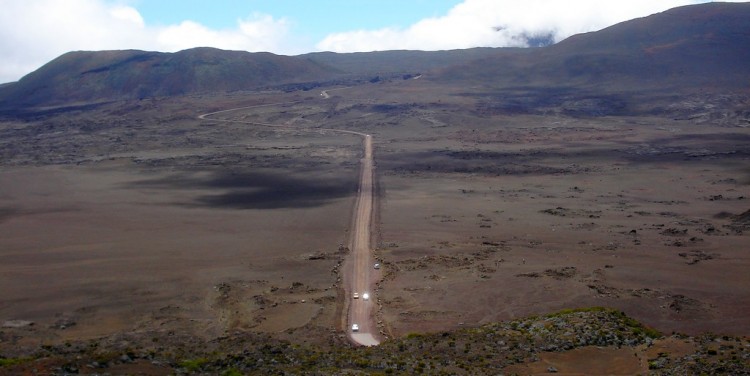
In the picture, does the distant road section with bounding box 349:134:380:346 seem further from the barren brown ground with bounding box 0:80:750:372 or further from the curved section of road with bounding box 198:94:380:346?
the barren brown ground with bounding box 0:80:750:372

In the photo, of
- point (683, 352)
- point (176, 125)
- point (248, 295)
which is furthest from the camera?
point (176, 125)

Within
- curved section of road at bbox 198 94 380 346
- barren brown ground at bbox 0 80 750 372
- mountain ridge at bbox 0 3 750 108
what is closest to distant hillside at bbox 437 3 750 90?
mountain ridge at bbox 0 3 750 108

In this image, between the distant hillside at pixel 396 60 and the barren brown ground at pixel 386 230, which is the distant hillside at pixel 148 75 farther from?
the barren brown ground at pixel 386 230

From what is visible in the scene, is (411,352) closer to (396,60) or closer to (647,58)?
(647,58)

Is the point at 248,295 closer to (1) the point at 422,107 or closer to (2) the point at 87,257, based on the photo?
(2) the point at 87,257

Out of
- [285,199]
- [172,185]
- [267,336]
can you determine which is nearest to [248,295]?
[267,336]
